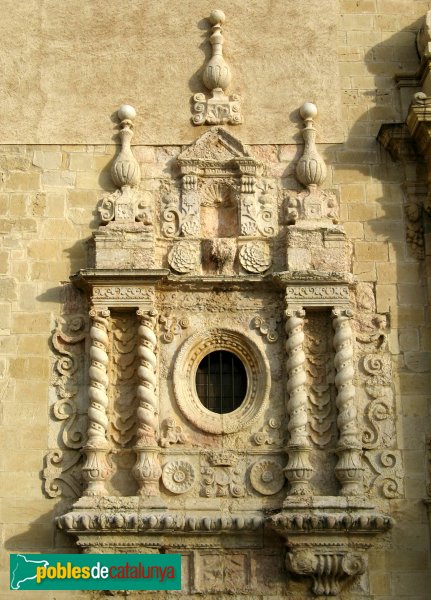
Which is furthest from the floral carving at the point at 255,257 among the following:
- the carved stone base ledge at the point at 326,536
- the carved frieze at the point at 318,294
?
the carved stone base ledge at the point at 326,536

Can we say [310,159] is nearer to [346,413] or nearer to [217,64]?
[217,64]

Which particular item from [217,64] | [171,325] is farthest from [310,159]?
[171,325]

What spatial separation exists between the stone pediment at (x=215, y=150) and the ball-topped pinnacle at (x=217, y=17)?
4.29 feet

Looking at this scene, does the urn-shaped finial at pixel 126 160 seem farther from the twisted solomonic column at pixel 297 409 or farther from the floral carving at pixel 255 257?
the twisted solomonic column at pixel 297 409

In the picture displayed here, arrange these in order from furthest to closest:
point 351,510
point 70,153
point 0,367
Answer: point 70,153, point 0,367, point 351,510

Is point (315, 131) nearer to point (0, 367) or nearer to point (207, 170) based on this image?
point (207, 170)

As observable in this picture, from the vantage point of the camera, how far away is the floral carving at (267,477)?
410 inches

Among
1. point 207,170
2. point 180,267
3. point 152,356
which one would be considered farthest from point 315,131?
point 152,356

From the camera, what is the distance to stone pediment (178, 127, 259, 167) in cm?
1133

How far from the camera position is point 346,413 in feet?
34.2

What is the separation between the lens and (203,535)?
10.2 meters

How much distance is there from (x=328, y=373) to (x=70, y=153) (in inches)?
143

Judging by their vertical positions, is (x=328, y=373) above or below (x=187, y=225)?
below

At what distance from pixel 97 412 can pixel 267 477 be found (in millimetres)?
1781
